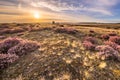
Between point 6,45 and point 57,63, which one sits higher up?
point 6,45

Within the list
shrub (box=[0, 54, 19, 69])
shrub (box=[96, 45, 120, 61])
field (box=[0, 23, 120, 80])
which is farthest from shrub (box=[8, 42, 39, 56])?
shrub (box=[96, 45, 120, 61])

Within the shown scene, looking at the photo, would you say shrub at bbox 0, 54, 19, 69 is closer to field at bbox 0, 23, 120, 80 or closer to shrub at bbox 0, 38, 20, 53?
field at bbox 0, 23, 120, 80

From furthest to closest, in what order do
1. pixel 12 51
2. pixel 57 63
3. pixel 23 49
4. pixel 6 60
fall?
1. pixel 23 49
2. pixel 12 51
3. pixel 6 60
4. pixel 57 63

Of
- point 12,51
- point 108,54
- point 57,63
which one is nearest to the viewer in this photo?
point 57,63

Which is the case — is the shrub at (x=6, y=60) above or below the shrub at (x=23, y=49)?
below

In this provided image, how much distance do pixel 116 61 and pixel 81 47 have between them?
330 centimetres

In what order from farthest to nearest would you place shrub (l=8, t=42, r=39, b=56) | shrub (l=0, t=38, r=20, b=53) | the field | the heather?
1. shrub (l=0, t=38, r=20, b=53)
2. shrub (l=8, t=42, r=39, b=56)
3. the heather
4. the field

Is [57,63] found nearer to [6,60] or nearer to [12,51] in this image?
[6,60]

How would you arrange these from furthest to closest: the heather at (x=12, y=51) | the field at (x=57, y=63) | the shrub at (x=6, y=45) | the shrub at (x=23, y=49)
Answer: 1. the shrub at (x=6, y=45)
2. the shrub at (x=23, y=49)
3. the heather at (x=12, y=51)
4. the field at (x=57, y=63)

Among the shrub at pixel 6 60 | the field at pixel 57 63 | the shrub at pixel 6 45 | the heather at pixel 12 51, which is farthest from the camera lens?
the shrub at pixel 6 45

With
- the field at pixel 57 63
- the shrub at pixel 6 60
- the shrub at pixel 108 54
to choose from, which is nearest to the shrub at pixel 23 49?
the field at pixel 57 63

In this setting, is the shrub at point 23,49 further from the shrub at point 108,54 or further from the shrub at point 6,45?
the shrub at point 108,54

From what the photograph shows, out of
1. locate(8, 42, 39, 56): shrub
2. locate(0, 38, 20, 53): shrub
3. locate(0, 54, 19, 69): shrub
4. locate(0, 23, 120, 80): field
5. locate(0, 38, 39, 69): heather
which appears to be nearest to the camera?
locate(0, 23, 120, 80): field

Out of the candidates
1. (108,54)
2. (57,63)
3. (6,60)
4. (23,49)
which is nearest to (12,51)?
(23,49)
